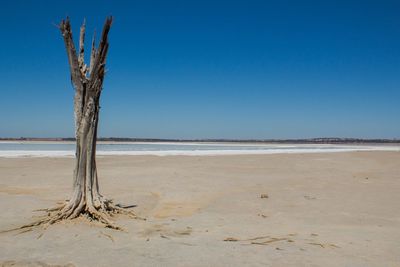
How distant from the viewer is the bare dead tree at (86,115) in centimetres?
721

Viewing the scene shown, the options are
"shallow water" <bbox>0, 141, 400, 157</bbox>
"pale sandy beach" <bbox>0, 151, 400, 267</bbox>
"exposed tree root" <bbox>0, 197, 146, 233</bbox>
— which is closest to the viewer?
"pale sandy beach" <bbox>0, 151, 400, 267</bbox>

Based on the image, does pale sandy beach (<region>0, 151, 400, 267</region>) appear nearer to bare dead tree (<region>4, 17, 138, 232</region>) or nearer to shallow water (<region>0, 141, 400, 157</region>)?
bare dead tree (<region>4, 17, 138, 232</region>)

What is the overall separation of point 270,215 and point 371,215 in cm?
212

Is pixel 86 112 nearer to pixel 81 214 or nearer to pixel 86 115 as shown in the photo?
pixel 86 115

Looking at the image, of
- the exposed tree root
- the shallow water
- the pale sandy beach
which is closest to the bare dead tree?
the exposed tree root

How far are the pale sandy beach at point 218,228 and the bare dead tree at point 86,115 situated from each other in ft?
1.85

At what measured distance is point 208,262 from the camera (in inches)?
188

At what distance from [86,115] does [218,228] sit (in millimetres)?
3241

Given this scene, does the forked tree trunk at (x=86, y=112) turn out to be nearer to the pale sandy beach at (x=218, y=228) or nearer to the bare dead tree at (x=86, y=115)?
the bare dead tree at (x=86, y=115)

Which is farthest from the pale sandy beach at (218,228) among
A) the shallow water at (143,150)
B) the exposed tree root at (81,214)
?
the shallow water at (143,150)

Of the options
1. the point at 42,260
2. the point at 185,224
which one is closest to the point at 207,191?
the point at 185,224

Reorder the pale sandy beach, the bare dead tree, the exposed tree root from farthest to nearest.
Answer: the bare dead tree
the exposed tree root
the pale sandy beach

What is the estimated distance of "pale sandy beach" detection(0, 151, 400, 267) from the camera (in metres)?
4.98

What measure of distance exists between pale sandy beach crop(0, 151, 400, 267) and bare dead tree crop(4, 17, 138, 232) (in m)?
0.56
